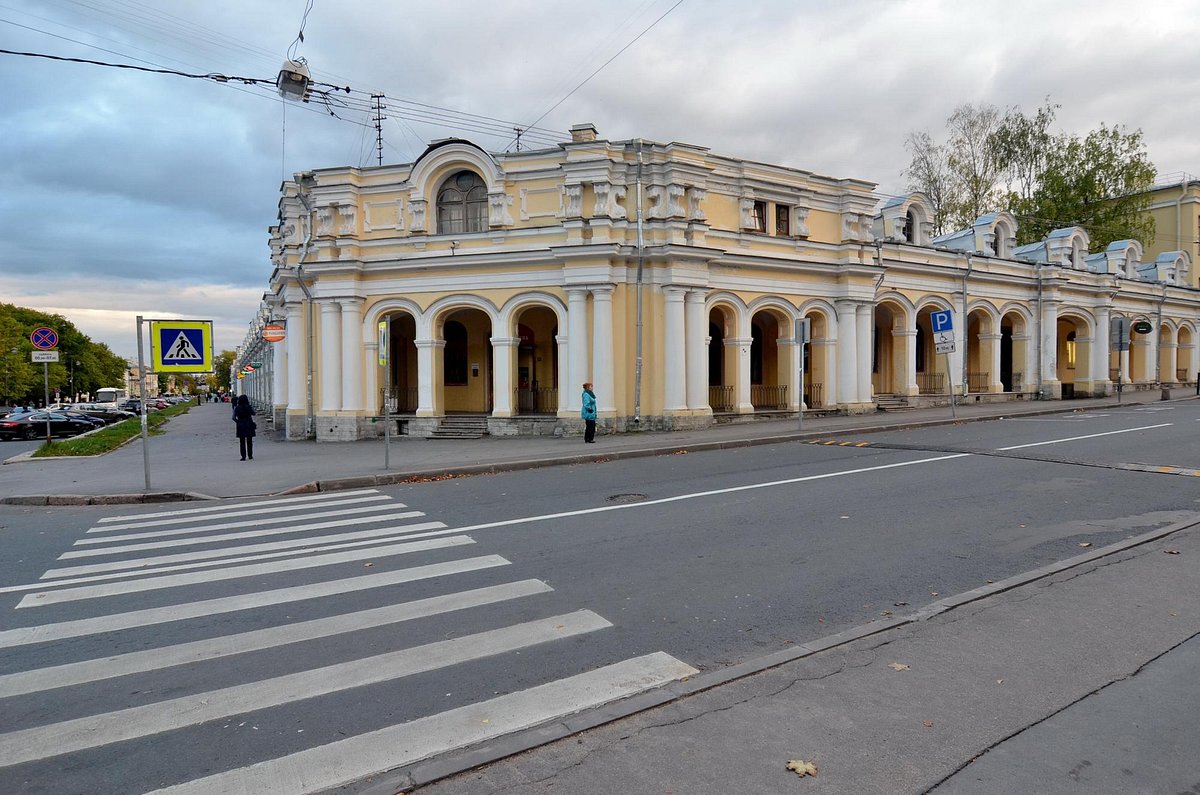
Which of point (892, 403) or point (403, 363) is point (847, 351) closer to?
point (892, 403)

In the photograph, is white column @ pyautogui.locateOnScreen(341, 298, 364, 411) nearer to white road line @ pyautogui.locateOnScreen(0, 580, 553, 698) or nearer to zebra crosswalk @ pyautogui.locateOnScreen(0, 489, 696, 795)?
zebra crosswalk @ pyautogui.locateOnScreen(0, 489, 696, 795)

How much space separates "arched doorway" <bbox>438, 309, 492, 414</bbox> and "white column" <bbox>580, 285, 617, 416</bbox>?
5.82 meters

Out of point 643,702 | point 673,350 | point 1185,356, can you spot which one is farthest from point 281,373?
point 1185,356

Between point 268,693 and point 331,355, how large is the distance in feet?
62.4

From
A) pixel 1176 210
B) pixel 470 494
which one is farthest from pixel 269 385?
pixel 1176 210

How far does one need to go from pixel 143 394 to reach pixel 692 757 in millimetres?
12238

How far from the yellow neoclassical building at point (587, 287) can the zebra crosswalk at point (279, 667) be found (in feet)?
40.8

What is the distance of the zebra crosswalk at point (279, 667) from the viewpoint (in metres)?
3.53

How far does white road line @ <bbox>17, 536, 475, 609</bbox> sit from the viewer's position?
6238 mm

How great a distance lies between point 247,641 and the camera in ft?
16.7

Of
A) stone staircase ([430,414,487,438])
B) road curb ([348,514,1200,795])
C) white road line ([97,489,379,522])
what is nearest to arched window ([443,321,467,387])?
stone staircase ([430,414,487,438])

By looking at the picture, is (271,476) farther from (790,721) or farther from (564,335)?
(790,721)

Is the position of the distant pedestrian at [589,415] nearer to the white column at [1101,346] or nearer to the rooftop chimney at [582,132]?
the rooftop chimney at [582,132]

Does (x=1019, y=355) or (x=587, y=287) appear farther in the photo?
(x=1019, y=355)
